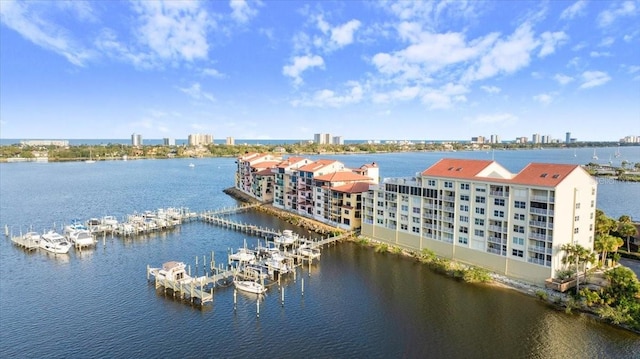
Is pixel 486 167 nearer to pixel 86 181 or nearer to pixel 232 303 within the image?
pixel 232 303

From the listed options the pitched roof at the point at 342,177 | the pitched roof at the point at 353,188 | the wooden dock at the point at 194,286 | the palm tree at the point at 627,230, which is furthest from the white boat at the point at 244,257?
the palm tree at the point at 627,230

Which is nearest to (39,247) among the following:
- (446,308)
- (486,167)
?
(446,308)

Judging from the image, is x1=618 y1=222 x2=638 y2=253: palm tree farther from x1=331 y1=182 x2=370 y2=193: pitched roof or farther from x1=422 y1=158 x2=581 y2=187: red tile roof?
x1=331 y1=182 x2=370 y2=193: pitched roof

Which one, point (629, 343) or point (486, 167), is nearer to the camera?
point (629, 343)

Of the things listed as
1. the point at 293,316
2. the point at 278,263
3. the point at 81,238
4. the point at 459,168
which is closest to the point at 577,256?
the point at 459,168

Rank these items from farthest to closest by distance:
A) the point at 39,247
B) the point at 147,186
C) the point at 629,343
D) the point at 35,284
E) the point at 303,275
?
the point at 147,186, the point at 39,247, the point at 303,275, the point at 35,284, the point at 629,343

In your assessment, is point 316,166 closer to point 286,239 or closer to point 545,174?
point 286,239

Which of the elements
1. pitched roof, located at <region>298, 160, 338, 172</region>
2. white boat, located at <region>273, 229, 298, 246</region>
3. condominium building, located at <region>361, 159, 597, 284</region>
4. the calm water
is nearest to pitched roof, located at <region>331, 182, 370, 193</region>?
pitched roof, located at <region>298, 160, 338, 172</region>

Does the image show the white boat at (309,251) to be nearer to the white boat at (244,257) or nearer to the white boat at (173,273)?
the white boat at (244,257)
